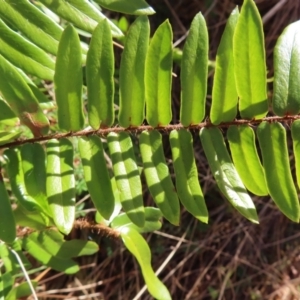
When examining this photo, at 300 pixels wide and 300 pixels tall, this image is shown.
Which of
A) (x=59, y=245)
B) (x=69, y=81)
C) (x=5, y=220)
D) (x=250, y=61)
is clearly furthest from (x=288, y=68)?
(x=59, y=245)

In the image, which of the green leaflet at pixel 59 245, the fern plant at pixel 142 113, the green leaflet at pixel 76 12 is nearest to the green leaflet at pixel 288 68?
the fern plant at pixel 142 113

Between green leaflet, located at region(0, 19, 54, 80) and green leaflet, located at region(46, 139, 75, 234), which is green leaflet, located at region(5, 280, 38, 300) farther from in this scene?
green leaflet, located at region(0, 19, 54, 80)

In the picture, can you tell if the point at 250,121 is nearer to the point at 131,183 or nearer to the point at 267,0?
the point at 131,183

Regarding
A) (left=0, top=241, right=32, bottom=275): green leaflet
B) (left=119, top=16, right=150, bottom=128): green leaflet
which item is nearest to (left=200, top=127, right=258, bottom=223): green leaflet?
(left=119, top=16, right=150, bottom=128): green leaflet

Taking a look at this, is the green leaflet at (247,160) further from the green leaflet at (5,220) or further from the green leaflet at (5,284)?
the green leaflet at (5,284)

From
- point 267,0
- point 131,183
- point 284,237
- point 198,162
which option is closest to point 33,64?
point 131,183
